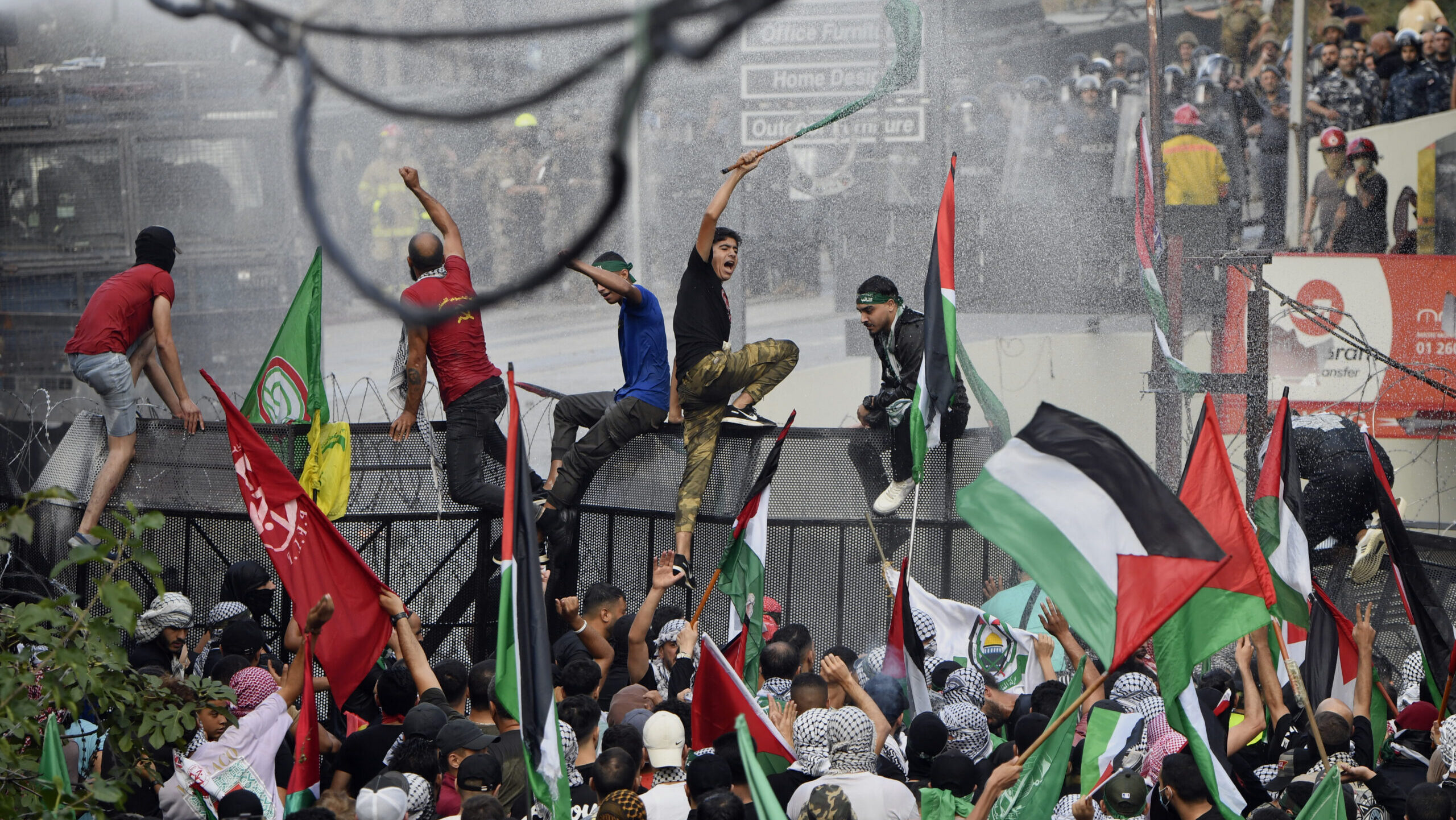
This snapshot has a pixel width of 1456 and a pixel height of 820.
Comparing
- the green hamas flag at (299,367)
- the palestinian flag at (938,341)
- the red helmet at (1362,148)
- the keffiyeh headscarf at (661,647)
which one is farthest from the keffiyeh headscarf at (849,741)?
the red helmet at (1362,148)

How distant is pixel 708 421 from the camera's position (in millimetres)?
7371

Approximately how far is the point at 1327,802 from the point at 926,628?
2474 mm

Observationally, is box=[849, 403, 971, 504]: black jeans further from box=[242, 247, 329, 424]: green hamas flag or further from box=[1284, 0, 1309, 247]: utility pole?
box=[1284, 0, 1309, 247]: utility pole

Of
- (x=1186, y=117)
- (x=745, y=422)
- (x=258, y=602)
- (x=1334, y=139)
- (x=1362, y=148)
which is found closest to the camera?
(x=258, y=602)

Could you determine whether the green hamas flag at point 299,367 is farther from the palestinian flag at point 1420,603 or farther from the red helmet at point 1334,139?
the red helmet at point 1334,139

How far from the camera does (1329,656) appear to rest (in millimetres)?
5816

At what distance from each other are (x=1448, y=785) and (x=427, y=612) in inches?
178

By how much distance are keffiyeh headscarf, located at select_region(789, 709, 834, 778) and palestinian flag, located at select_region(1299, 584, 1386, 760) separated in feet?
7.14

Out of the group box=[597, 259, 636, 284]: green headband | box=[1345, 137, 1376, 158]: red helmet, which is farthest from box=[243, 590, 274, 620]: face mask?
box=[1345, 137, 1376, 158]: red helmet

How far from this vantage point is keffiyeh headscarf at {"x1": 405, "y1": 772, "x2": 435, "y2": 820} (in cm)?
438

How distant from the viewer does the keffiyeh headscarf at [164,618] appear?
20.5 feet

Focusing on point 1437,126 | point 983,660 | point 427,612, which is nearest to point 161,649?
point 427,612

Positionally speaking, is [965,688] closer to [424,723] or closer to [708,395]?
[424,723]

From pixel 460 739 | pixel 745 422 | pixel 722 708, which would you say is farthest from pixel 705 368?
pixel 460 739
